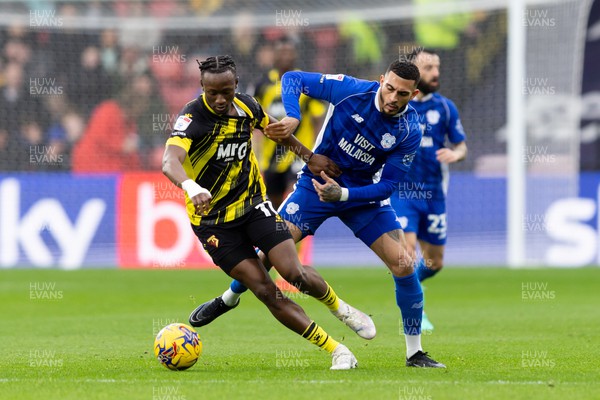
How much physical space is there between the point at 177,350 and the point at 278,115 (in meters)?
6.82

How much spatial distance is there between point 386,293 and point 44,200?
7034mm

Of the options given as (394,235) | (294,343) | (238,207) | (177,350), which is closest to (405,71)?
(394,235)

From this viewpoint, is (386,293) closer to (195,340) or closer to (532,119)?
(532,119)

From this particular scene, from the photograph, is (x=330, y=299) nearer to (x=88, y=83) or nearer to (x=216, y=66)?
(x=216, y=66)

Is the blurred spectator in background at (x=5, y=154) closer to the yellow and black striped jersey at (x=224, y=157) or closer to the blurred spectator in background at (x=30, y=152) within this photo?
the blurred spectator in background at (x=30, y=152)

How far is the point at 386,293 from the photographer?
1466 centimetres

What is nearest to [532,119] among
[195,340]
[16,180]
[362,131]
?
[16,180]

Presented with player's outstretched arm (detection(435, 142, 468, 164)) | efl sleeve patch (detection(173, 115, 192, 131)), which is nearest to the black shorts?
efl sleeve patch (detection(173, 115, 192, 131))

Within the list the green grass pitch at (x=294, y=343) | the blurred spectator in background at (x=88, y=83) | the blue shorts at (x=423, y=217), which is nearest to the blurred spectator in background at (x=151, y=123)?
the blurred spectator in background at (x=88, y=83)

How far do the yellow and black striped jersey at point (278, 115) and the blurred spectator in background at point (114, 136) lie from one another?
7044 mm

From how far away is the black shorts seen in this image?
25.9 ft

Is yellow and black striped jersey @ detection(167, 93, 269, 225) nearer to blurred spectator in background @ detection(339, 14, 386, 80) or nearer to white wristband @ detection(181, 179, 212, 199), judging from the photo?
white wristband @ detection(181, 179, 212, 199)

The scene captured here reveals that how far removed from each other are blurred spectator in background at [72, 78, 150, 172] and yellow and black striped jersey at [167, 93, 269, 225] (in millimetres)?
12964

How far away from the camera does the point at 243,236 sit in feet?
26.3
